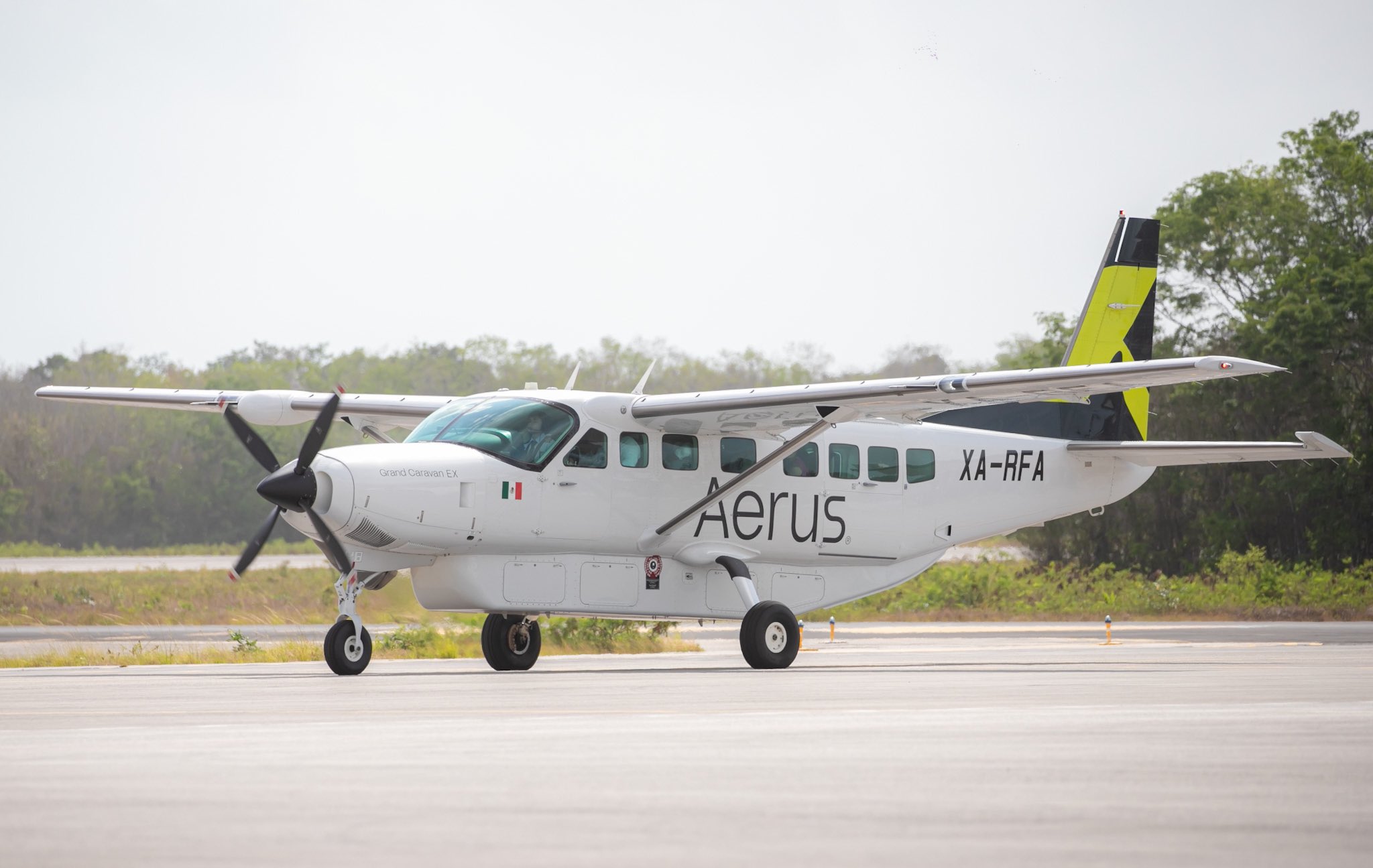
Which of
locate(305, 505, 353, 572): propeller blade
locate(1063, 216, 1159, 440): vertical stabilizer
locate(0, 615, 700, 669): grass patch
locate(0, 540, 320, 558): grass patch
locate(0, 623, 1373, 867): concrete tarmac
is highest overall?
locate(1063, 216, 1159, 440): vertical stabilizer

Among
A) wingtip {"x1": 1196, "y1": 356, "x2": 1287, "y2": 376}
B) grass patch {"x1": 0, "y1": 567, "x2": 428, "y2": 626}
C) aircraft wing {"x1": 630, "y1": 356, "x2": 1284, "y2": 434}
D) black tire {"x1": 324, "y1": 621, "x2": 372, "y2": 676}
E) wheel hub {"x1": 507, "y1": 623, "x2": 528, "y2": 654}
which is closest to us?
wingtip {"x1": 1196, "y1": 356, "x2": 1287, "y2": 376}

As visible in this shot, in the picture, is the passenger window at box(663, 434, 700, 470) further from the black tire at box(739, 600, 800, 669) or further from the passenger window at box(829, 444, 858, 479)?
the passenger window at box(829, 444, 858, 479)

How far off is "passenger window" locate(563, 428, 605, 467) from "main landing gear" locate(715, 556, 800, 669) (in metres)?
2.38

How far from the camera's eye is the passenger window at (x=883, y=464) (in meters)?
21.8

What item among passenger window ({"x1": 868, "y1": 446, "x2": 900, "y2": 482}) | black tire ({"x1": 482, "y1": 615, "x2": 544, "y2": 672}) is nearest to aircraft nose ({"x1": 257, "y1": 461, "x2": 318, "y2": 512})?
black tire ({"x1": 482, "y1": 615, "x2": 544, "y2": 672})

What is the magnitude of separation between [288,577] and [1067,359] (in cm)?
3914

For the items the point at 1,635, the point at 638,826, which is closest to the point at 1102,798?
the point at 638,826

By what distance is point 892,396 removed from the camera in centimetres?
1845

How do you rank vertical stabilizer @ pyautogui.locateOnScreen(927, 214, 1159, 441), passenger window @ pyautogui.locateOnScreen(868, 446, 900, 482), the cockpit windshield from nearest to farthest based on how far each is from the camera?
the cockpit windshield → passenger window @ pyautogui.locateOnScreen(868, 446, 900, 482) → vertical stabilizer @ pyautogui.locateOnScreen(927, 214, 1159, 441)

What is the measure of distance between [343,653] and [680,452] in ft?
16.8

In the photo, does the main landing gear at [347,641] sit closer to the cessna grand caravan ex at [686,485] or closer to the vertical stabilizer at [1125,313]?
the cessna grand caravan ex at [686,485]

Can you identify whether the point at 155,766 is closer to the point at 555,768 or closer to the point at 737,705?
the point at 555,768

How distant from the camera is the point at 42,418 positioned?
339 feet

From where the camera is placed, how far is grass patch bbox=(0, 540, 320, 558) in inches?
3300
